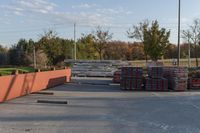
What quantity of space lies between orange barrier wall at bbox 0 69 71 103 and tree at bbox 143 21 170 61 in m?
28.0

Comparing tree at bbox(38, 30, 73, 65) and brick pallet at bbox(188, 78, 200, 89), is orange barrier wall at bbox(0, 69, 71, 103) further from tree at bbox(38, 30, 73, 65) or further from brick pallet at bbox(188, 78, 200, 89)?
tree at bbox(38, 30, 73, 65)

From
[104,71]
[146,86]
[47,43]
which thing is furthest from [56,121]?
[47,43]

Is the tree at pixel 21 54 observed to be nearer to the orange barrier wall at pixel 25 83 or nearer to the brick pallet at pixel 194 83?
the orange barrier wall at pixel 25 83

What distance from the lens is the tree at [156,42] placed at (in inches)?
2302

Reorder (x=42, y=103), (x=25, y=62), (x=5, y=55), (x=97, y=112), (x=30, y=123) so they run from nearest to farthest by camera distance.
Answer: (x=30, y=123), (x=97, y=112), (x=42, y=103), (x=25, y=62), (x=5, y=55)

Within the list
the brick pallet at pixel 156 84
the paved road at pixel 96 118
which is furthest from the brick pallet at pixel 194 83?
the paved road at pixel 96 118

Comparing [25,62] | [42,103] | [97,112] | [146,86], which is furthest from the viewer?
[25,62]

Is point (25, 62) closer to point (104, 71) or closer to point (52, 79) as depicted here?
point (104, 71)

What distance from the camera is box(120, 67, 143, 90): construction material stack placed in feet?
93.7

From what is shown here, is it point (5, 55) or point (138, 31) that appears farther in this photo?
point (5, 55)

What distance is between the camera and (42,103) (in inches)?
720

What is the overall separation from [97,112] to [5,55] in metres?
62.9

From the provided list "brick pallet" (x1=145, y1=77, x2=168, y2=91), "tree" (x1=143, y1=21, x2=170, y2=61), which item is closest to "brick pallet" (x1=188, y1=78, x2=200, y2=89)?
"brick pallet" (x1=145, y1=77, x2=168, y2=91)

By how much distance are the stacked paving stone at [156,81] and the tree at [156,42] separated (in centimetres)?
2961
